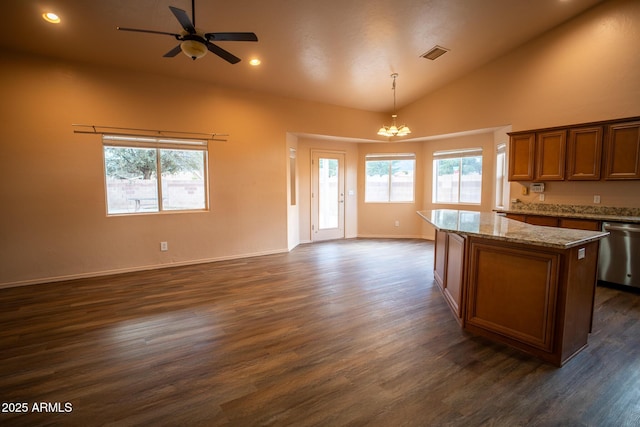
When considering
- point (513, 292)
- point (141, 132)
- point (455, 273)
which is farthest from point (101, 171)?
point (513, 292)

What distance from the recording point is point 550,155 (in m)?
4.55

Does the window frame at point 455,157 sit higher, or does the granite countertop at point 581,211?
the window frame at point 455,157

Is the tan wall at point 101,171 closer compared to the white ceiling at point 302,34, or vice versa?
the white ceiling at point 302,34

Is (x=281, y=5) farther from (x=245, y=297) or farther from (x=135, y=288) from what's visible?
(x=135, y=288)

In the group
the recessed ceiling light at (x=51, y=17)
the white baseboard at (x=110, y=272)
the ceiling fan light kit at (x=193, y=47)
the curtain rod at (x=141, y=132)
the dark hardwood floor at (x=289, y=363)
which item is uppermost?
the recessed ceiling light at (x=51, y=17)

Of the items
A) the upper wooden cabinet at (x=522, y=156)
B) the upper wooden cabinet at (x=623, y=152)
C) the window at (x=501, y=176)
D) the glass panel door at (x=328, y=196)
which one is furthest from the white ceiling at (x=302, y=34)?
the glass panel door at (x=328, y=196)

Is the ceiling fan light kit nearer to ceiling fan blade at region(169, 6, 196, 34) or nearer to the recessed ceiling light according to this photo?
ceiling fan blade at region(169, 6, 196, 34)

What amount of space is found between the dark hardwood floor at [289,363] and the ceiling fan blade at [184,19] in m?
2.67

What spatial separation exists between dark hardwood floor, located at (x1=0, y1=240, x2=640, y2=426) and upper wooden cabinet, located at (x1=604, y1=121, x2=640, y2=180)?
1574 mm

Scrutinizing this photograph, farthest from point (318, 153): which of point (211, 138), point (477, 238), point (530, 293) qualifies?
point (530, 293)

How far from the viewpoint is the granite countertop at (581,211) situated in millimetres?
3878

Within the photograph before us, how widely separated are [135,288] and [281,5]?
3974 millimetres

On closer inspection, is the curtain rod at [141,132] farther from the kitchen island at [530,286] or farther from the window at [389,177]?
the kitchen island at [530,286]

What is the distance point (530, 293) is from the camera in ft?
7.58
